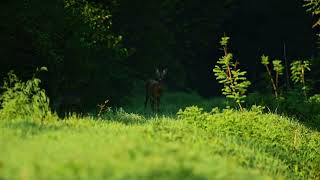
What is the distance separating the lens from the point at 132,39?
28391 mm

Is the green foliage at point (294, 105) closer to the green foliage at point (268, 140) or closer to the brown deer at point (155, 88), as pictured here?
the green foliage at point (268, 140)

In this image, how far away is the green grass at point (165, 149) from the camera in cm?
710

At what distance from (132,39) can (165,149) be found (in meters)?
20.2

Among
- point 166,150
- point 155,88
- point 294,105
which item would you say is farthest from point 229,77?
point 166,150

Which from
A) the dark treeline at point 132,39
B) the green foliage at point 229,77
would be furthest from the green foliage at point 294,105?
the dark treeline at point 132,39

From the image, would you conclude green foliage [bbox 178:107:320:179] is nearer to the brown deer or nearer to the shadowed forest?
the shadowed forest

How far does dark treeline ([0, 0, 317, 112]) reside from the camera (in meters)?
18.4

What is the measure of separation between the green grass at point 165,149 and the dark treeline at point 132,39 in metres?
5.77

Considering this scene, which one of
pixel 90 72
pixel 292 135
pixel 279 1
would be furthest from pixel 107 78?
pixel 279 1

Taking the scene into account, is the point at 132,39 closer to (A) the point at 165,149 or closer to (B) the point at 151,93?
(B) the point at 151,93

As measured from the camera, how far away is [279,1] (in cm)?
3853

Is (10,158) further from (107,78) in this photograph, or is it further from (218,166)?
(107,78)

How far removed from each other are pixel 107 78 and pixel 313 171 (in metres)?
12.6

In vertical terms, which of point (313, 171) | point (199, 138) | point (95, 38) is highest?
point (95, 38)
